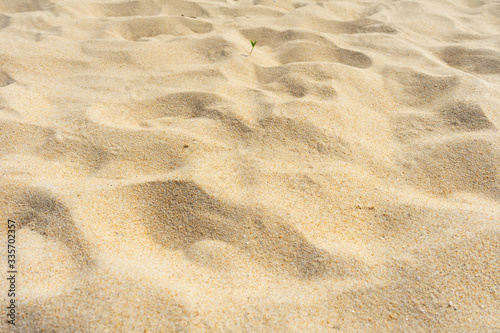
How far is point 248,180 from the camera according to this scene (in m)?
1.24

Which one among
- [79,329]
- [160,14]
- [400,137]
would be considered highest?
[160,14]

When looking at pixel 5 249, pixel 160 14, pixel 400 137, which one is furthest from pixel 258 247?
pixel 160 14

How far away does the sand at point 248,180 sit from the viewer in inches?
36.3

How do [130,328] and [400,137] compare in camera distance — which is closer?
[130,328]

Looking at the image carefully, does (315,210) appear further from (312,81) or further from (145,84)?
(145,84)

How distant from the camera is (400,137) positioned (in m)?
1.49

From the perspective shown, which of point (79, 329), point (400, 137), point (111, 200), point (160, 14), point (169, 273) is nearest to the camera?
point (79, 329)

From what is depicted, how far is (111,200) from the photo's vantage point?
1143mm

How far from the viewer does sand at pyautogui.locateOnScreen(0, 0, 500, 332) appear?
0.92 meters

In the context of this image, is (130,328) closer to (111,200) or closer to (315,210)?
(111,200)

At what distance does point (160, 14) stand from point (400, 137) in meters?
1.71

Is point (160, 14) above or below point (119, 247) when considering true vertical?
above

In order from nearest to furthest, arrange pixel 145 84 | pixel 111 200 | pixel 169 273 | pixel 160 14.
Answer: pixel 169 273
pixel 111 200
pixel 145 84
pixel 160 14

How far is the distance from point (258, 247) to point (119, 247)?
0.37 metres
